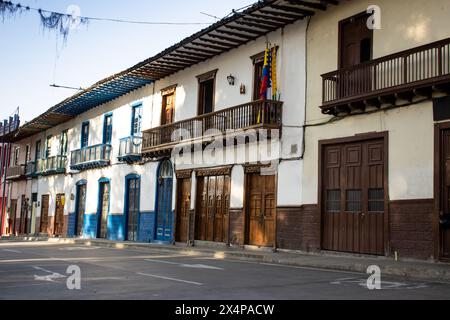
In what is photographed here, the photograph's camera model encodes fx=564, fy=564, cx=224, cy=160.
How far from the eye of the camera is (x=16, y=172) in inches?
1641

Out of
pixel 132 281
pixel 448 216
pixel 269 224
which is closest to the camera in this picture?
pixel 132 281

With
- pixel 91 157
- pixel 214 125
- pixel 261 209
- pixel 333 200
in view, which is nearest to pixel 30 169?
pixel 91 157

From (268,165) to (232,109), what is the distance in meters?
2.41

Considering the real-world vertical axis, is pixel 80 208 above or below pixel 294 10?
below

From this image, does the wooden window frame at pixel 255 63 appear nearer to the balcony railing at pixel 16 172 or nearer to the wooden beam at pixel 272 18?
the wooden beam at pixel 272 18

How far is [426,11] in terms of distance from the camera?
553 inches

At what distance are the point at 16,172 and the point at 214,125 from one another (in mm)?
25941

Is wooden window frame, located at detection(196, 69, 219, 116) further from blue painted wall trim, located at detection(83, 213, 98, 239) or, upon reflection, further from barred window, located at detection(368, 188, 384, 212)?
blue painted wall trim, located at detection(83, 213, 98, 239)

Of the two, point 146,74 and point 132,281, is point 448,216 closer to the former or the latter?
point 132,281

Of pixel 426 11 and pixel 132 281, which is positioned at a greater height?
pixel 426 11

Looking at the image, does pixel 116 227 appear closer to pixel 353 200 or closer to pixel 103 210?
pixel 103 210

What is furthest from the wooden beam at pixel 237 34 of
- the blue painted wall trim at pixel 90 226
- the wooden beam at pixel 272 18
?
the blue painted wall trim at pixel 90 226
